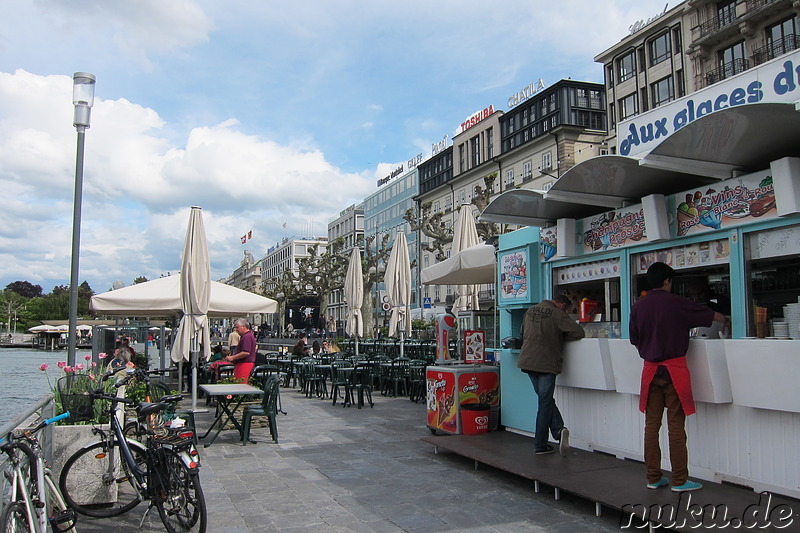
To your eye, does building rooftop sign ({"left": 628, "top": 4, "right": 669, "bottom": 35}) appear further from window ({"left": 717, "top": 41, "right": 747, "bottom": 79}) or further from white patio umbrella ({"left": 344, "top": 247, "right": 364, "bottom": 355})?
white patio umbrella ({"left": 344, "top": 247, "right": 364, "bottom": 355})

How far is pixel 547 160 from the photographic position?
48406 mm

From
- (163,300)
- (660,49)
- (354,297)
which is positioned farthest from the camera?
(660,49)

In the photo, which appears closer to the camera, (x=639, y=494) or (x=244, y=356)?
(x=639, y=494)

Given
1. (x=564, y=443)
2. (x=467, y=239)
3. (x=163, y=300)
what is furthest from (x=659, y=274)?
(x=163, y=300)

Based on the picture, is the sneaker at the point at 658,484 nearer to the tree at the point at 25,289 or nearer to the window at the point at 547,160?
the window at the point at 547,160

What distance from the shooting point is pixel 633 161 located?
5398 mm

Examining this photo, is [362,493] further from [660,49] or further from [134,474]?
[660,49]

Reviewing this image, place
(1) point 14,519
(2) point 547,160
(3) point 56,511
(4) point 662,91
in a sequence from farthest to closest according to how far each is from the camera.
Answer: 1. (2) point 547,160
2. (4) point 662,91
3. (3) point 56,511
4. (1) point 14,519

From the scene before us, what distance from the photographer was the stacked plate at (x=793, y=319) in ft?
15.3

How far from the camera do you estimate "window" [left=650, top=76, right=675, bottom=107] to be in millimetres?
36312

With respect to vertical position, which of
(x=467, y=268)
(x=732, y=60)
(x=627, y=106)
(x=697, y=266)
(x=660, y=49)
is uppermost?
(x=660, y=49)

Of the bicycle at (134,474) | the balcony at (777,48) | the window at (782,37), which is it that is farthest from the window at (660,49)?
the bicycle at (134,474)

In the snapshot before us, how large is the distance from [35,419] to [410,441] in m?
4.96

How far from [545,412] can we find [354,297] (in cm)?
1176
